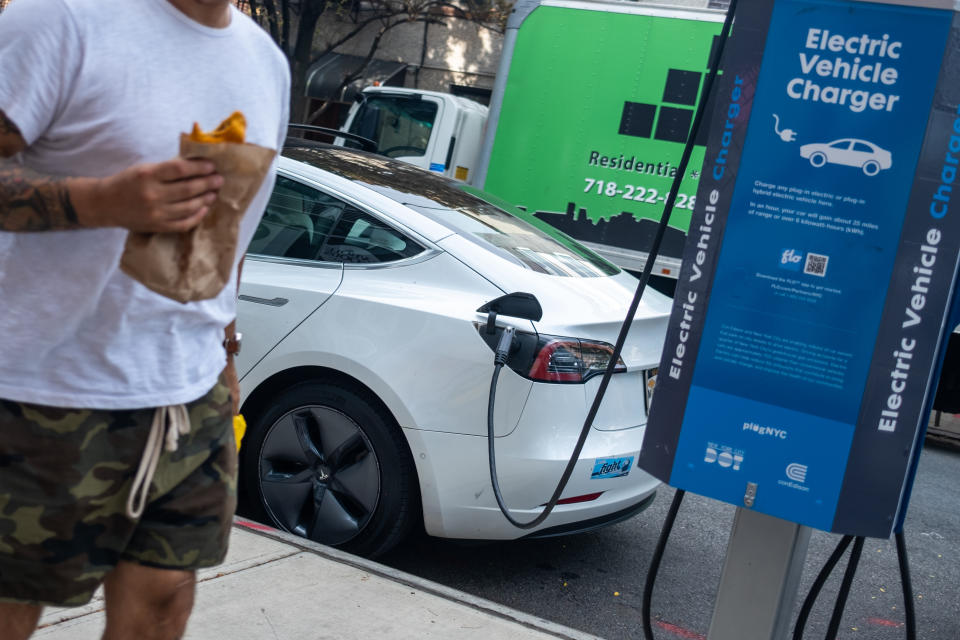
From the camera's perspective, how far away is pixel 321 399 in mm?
3969

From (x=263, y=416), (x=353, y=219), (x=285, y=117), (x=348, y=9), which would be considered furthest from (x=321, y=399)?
(x=348, y=9)

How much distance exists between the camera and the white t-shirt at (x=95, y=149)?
163 centimetres

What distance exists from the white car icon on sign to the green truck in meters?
6.35

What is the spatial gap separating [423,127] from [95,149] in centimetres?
906

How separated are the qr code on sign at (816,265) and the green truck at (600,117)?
20.9 ft

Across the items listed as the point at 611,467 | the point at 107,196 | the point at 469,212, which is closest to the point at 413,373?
the point at 611,467

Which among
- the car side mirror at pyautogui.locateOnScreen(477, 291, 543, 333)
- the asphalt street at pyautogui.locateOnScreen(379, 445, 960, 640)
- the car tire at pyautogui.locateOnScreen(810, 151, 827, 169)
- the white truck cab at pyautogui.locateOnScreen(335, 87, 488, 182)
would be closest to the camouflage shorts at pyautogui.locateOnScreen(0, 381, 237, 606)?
the car tire at pyautogui.locateOnScreen(810, 151, 827, 169)

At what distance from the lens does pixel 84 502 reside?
177cm

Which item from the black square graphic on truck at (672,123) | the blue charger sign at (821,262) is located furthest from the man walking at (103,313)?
the black square graphic on truck at (672,123)

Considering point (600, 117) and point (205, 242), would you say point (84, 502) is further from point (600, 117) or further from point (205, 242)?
point (600, 117)

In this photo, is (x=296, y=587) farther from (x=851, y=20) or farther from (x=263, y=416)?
(x=851, y=20)

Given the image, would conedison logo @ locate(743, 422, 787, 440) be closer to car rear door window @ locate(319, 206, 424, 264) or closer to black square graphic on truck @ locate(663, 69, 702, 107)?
car rear door window @ locate(319, 206, 424, 264)

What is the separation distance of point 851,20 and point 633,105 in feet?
23.0

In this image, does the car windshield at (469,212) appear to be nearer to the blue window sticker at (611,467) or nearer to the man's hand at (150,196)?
the blue window sticker at (611,467)
